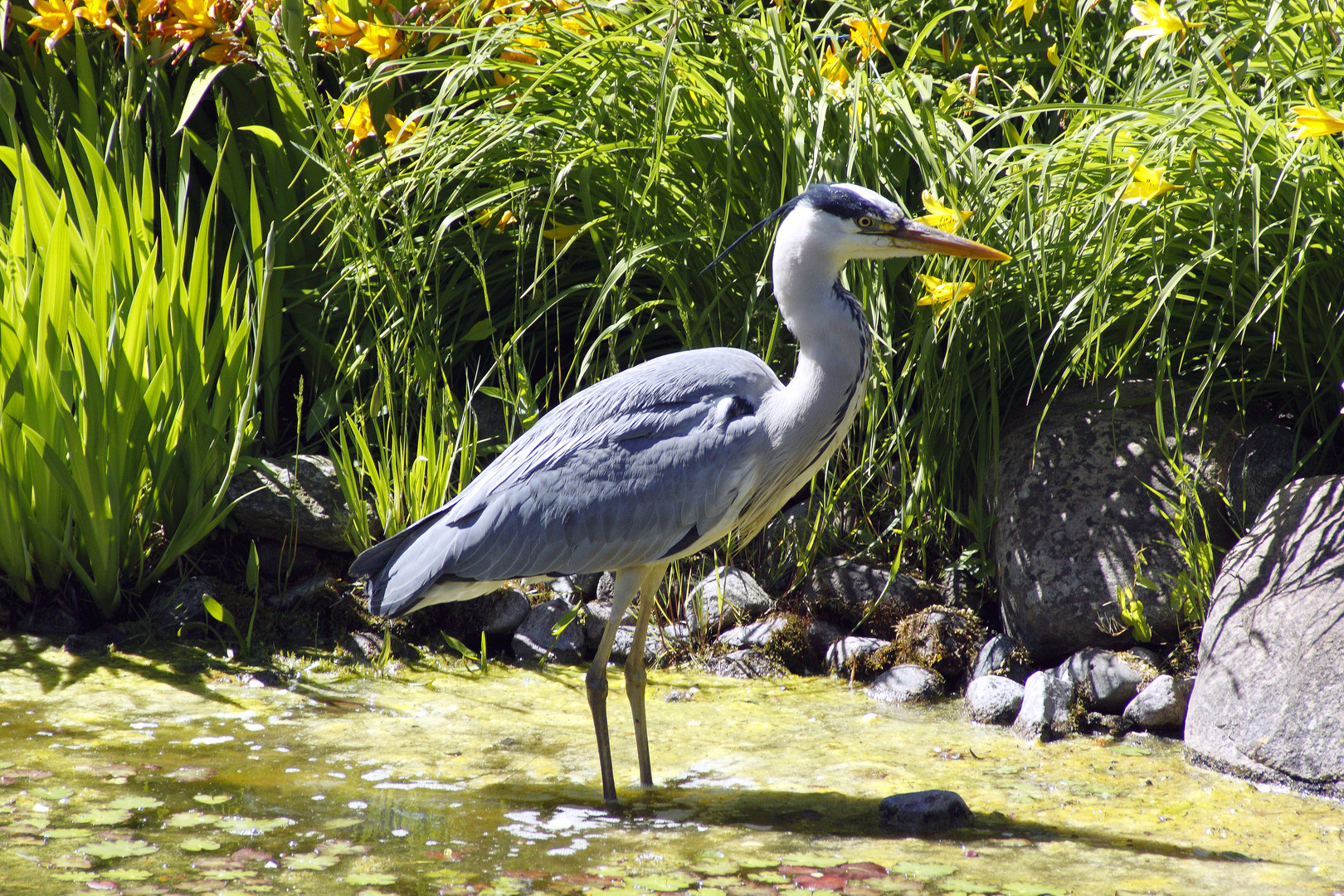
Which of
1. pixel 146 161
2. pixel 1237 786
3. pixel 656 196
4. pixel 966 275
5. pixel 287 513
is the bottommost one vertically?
pixel 1237 786

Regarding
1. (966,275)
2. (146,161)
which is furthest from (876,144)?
(146,161)

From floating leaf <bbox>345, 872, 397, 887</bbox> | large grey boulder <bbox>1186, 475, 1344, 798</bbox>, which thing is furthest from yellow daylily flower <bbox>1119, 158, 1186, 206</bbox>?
floating leaf <bbox>345, 872, 397, 887</bbox>

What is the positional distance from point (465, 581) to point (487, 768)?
0.50 metres

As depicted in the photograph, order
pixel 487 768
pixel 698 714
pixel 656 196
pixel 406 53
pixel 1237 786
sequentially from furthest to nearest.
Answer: pixel 406 53 < pixel 656 196 < pixel 698 714 < pixel 487 768 < pixel 1237 786

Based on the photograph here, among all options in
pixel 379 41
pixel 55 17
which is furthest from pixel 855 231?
pixel 55 17

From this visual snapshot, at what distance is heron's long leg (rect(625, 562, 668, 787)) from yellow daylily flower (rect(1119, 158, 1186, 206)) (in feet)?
4.97

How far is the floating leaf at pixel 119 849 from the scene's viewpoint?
2.37 metres

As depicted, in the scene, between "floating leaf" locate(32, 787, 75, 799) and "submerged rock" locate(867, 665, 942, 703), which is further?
"submerged rock" locate(867, 665, 942, 703)

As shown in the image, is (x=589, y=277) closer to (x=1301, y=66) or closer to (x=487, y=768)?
(x=487, y=768)

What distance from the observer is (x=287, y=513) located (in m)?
3.97

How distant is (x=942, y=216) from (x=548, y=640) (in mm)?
1876

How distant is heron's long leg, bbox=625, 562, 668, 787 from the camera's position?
2.96 m

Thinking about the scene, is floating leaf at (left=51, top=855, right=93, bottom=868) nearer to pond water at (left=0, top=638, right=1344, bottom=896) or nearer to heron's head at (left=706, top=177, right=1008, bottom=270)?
pond water at (left=0, top=638, right=1344, bottom=896)

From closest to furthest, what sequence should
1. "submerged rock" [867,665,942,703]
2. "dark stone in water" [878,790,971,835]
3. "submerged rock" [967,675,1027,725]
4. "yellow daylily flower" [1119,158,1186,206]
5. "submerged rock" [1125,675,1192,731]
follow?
1. "dark stone in water" [878,790,971,835]
2. "yellow daylily flower" [1119,158,1186,206]
3. "submerged rock" [1125,675,1192,731]
4. "submerged rock" [967,675,1027,725]
5. "submerged rock" [867,665,942,703]
